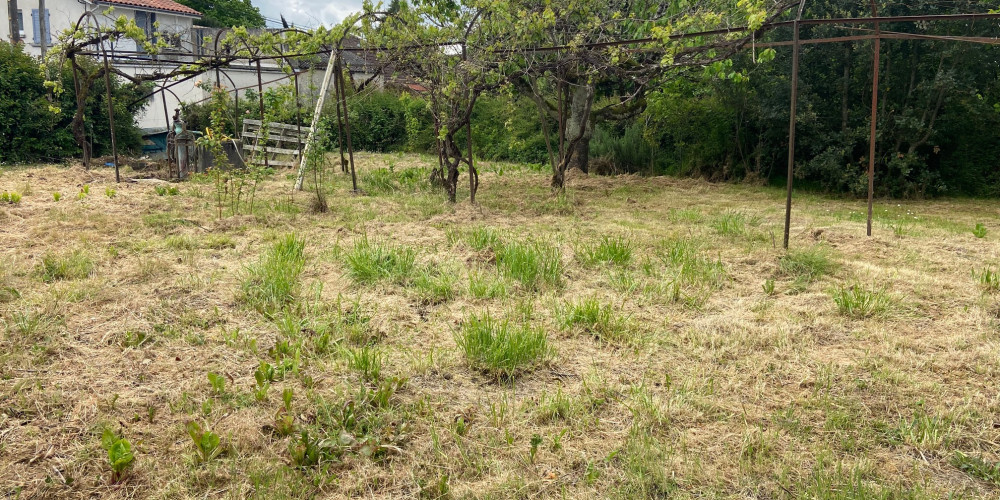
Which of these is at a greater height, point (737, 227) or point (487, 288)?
point (737, 227)

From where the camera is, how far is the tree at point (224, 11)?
116 ft

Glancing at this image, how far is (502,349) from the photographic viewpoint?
317 cm

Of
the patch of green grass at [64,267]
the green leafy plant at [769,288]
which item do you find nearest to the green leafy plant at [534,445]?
the green leafy plant at [769,288]

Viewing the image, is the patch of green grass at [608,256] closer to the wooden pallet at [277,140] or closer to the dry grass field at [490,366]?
the dry grass field at [490,366]

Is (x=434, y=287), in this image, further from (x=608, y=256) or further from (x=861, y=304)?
(x=861, y=304)

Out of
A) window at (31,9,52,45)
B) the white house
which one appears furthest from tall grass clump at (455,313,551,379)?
window at (31,9,52,45)

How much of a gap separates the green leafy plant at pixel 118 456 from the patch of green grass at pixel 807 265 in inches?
169

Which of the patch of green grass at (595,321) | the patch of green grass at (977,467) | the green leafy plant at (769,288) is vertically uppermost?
the green leafy plant at (769,288)

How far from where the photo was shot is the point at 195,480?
2.25m

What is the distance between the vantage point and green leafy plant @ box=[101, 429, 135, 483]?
2244 mm

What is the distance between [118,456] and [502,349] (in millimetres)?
1634

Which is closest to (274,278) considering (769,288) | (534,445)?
(534,445)

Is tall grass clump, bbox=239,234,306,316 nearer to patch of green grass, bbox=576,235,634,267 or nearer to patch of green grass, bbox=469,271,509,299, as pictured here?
patch of green grass, bbox=469,271,509,299

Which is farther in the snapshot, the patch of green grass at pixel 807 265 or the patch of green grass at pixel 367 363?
the patch of green grass at pixel 807 265
